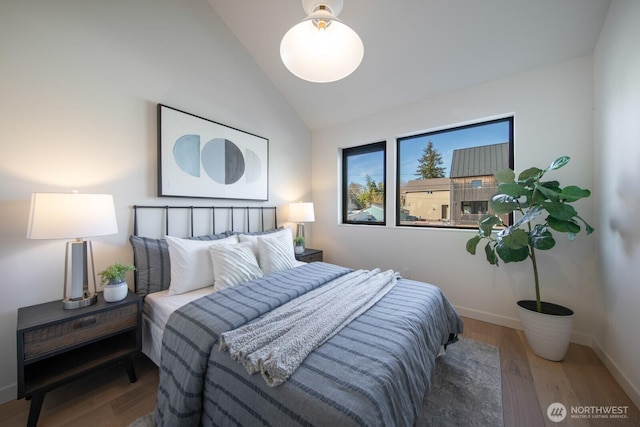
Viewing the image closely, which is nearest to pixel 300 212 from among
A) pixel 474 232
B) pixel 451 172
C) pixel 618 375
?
pixel 451 172

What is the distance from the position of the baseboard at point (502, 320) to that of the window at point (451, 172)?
0.94 meters

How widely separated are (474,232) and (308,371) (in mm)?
2379

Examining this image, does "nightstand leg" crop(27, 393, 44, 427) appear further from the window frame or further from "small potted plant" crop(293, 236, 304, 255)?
the window frame

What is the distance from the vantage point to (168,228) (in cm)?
223

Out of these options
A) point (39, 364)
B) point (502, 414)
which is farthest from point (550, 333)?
point (39, 364)

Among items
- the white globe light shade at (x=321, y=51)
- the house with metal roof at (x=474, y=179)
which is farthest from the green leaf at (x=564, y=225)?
the white globe light shade at (x=321, y=51)

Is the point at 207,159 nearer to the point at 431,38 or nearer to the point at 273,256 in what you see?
the point at 273,256

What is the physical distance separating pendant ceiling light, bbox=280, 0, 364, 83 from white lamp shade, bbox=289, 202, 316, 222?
1958mm

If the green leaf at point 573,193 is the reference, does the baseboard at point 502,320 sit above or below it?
below

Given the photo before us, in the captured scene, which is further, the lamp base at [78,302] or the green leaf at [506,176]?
the green leaf at [506,176]

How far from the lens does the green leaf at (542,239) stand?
181 centimetres

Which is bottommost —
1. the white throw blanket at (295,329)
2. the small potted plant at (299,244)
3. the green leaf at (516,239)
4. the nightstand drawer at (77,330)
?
the nightstand drawer at (77,330)

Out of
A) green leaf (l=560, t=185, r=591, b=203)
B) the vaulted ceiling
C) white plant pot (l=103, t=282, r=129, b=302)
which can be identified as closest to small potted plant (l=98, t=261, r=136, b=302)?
white plant pot (l=103, t=282, r=129, b=302)

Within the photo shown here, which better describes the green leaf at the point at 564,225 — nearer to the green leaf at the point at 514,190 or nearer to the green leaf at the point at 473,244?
the green leaf at the point at 514,190
